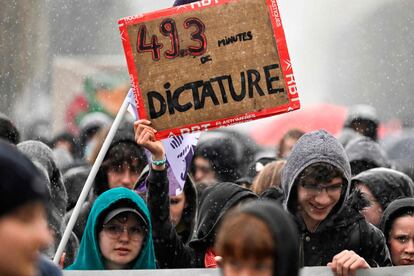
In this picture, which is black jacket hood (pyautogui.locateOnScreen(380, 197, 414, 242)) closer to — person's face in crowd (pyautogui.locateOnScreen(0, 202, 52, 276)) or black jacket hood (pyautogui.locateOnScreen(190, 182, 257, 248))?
black jacket hood (pyautogui.locateOnScreen(190, 182, 257, 248))

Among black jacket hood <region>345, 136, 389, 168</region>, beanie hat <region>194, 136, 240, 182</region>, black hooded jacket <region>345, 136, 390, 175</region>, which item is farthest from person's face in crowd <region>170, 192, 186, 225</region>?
black jacket hood <region>345, 136, 389, 168</region>

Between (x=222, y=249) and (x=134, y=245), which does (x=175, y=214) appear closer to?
(x=134, y=245)

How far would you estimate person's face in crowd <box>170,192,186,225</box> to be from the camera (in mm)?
6523

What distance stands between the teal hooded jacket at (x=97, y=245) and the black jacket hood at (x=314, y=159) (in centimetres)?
63

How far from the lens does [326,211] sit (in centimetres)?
579

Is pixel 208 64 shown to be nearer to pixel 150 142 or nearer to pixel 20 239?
pixel 150 142

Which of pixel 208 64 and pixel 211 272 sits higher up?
pixel 208 64

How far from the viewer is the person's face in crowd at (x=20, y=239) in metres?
2.91

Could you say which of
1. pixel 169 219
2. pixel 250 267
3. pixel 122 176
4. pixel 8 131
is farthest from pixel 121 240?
pixel 250 267

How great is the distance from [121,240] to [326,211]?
879 mm

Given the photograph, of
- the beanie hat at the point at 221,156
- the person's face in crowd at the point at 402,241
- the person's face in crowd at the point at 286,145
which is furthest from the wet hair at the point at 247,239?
the person's face in crowd at the point at 286,145

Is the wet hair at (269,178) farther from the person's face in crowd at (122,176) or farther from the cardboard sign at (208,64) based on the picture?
the cardboard sign at (208,64)

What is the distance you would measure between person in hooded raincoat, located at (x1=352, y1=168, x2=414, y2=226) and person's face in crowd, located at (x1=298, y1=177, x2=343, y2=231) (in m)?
1.50

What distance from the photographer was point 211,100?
19.1 ft
